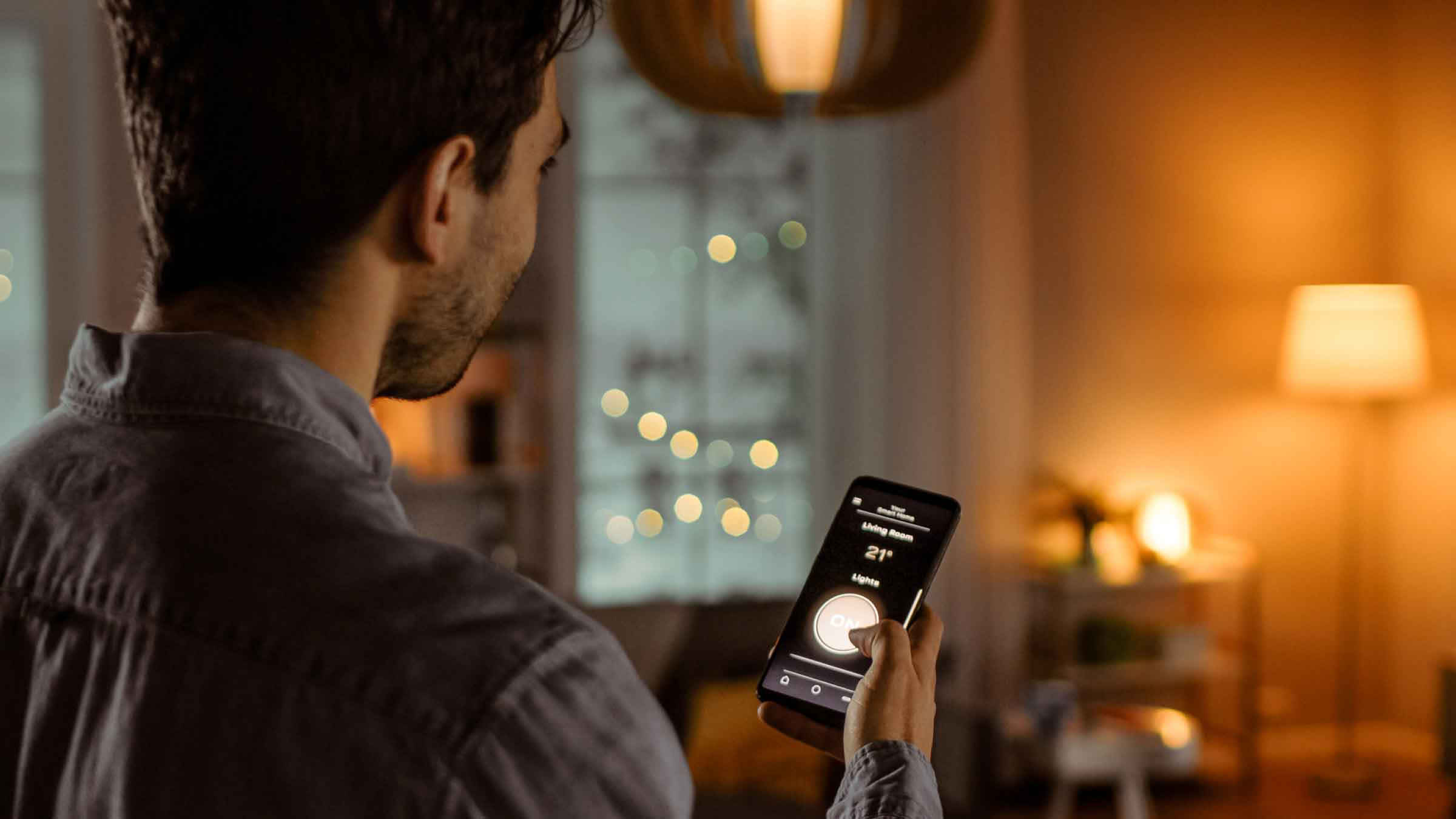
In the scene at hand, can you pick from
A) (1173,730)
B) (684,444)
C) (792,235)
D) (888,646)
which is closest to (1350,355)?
(1173,730)

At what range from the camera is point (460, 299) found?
23.7 inches

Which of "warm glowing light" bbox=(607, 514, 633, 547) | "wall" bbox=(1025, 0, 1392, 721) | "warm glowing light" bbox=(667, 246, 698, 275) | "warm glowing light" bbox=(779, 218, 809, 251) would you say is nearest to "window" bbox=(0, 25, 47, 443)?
"warm glowing light" bbox=(607, 514, 633, 547)

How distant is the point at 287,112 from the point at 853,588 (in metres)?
0.63

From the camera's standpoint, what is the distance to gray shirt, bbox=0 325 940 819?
44 centimetres

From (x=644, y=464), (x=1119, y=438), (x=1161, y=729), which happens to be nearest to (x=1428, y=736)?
(x=1119, y=438)

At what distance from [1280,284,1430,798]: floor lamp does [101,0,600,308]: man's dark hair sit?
393cm

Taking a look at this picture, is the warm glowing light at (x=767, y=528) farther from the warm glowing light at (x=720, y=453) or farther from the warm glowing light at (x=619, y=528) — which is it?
the warm glowing light at (x=619, y=528)

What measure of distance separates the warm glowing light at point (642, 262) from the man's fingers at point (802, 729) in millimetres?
3263

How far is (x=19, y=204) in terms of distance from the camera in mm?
3838

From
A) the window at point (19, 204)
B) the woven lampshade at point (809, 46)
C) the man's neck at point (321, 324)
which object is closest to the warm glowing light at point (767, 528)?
the window at point (19, 204)

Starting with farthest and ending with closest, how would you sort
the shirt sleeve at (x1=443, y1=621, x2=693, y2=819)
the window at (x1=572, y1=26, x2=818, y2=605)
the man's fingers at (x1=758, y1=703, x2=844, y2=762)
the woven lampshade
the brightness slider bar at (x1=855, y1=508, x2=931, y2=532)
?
the window at (x1=572, y1=26, x2=818, y2=605)
the woven lampshade
the brightness slider bar at (x1=855, y1=508, x2=931, y2=532)
the man's fingers at (x1=758, y1=703, x2=844, y2=762)
the shirt sleeve at (x1=443, y1=621, x2=693, y2=819)

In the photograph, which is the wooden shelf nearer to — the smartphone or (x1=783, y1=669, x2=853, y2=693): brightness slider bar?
the smartphone

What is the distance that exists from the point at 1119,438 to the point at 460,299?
3.93 m

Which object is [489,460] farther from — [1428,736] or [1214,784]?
[1428,736]
